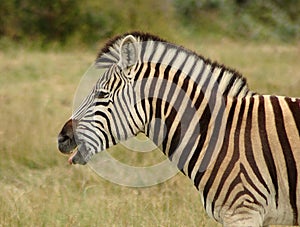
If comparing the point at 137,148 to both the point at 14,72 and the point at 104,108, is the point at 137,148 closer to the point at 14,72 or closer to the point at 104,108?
the point at 104,108

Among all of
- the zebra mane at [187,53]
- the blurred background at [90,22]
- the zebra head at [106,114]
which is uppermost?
the blurred background at [90,22]

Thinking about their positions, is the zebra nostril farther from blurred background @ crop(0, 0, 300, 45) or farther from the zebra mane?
blurred background @ crop(0, 0, 300, 45)

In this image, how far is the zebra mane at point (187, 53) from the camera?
5.00 metres

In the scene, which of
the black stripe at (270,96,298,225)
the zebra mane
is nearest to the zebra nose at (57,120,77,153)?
the zebra mane

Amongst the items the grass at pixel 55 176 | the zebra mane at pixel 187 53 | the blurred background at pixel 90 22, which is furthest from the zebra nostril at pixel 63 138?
the blurred background at pixel 90 22

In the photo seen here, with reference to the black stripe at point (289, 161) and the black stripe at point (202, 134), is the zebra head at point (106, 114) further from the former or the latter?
the black stripe at point (289, 161)

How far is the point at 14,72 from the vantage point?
1419 centimetres

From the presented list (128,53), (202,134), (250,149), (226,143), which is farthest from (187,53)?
(250,149)

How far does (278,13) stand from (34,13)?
7.91 metres

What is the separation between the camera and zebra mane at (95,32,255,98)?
16.4 ft

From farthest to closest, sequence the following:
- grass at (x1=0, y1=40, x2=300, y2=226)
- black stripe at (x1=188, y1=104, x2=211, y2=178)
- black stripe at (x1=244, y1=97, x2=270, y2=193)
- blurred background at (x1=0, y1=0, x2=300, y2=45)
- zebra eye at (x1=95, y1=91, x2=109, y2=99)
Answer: blurred background at (x1=0, y1=0, x2=300, y2=45) → grass at (x1=0, y1=40, x2=300, y2=226) → zebra eye at (x1=95, y1=91, x2=109, y2=99) → black stripe at (x1=188, y1=104, x2=211, y2=178) → black stripe at (x1=244, y1=97, x2=270, y2=193)

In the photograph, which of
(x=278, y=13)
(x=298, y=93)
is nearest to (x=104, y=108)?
(x=298, y=93)

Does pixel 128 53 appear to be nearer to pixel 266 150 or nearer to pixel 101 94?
pixel 101 94

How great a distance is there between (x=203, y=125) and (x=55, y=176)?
3.36m
